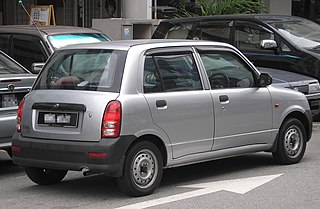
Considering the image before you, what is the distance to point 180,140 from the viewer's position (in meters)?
7.95

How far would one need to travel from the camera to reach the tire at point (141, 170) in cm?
743

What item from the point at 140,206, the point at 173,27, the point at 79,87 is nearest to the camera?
the point at 140,206

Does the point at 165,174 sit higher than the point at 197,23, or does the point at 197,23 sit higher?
the point at 197,23

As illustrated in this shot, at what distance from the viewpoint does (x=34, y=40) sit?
11078 millimetres

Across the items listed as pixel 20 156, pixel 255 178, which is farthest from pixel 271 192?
pixel 20 156

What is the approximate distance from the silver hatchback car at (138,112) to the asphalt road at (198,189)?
28 cm

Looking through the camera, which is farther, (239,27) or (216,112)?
(239,27)

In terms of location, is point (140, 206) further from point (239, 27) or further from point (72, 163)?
point (239, 27)

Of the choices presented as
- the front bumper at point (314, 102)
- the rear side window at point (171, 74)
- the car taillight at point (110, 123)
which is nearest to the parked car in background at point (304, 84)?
the front bumper at point (314, 102)

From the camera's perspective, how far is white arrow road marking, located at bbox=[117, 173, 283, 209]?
24.2ft

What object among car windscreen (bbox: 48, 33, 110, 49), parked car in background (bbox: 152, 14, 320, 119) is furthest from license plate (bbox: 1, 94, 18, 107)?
parked car in background (bbox: 152, 14, 320, 119)

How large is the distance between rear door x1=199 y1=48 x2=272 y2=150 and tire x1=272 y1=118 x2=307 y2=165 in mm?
301

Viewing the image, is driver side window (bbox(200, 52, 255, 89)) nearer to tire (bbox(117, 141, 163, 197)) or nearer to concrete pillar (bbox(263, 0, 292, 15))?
tire (bbox(117, 141, 163, 197))

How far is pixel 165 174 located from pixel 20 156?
202 centimetres
